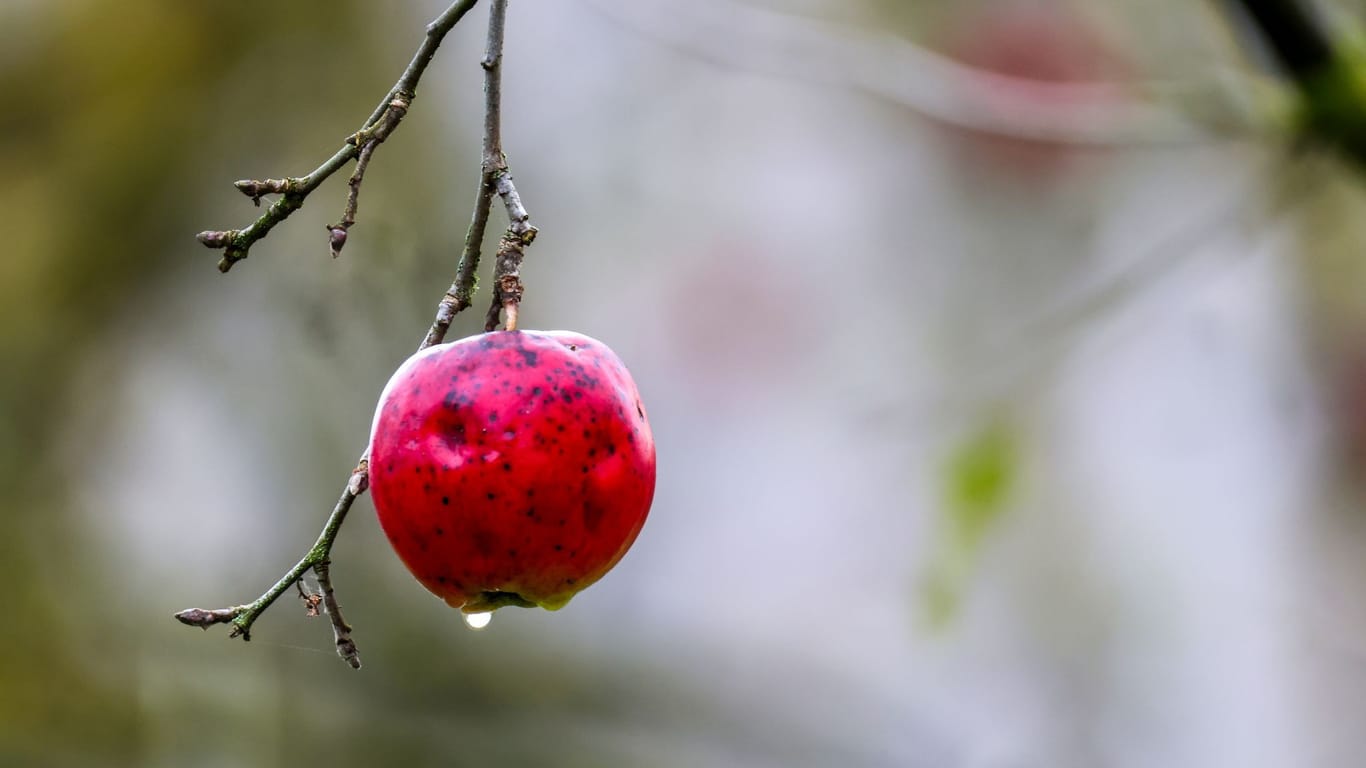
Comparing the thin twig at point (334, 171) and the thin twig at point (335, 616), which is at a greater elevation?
the thin twig at point (334, 171)

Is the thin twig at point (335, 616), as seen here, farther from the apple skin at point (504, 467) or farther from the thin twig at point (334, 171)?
the thin twig at point (334, 171)

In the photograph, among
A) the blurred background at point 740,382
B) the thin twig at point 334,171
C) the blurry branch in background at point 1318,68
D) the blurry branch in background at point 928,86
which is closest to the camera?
the thin twig at point 334,171

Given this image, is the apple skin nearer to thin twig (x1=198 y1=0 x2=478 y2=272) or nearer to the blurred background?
thin twig (x1=198 y1=0 x2=478 y2=272)

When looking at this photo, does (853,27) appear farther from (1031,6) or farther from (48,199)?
(48,199)

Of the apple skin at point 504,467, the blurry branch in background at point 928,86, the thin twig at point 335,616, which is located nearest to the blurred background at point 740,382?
the blurry branch in background at point 928,86

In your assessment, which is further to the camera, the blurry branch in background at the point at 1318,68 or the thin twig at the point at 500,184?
the blurry branch in background at the point at 1318,68

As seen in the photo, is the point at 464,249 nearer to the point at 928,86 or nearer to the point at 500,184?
the point at 500,184

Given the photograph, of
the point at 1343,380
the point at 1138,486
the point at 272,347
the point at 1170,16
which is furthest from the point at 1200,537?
the point at 272,347
